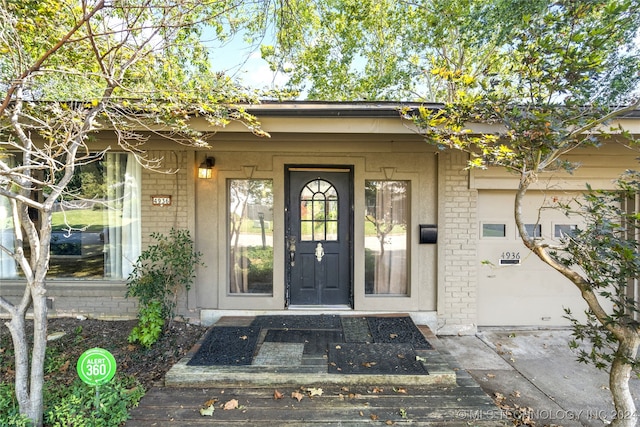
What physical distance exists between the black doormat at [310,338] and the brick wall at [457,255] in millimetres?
1782

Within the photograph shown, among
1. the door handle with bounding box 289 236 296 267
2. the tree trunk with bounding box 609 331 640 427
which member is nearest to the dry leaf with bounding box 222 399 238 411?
the door handle with bounding box 289 236 296 267

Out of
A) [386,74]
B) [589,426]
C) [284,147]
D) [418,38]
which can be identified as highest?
[418,38]

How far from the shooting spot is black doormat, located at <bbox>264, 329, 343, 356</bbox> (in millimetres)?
3674

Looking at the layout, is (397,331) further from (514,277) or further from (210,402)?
(210,402)

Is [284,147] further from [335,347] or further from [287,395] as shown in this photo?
[287,395]

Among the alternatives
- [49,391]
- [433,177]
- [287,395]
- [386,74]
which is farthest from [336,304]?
[386,74]

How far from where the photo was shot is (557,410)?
299cm

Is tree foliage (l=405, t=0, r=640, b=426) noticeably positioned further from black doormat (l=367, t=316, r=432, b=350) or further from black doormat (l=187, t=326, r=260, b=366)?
black doormat (l=187, t=326, r=260, b=366)

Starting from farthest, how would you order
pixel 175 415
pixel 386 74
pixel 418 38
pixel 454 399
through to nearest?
1. pixel 386 74
2. pixel 418 38
3. pixel 454 399
4. pixel 175 415

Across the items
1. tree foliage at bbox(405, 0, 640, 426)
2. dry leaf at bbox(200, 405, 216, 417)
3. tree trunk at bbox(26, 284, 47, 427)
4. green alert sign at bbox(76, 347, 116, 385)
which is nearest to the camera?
tree foliage at bbox(405, 0, 640, 426)

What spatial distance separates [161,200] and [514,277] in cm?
543

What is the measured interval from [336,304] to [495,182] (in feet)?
9.80

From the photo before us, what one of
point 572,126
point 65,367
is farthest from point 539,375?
point 65,367

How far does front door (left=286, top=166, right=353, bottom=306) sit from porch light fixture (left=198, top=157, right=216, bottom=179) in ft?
3.85
